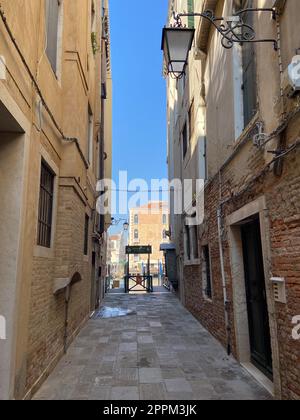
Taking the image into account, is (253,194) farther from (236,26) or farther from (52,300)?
(52,300)

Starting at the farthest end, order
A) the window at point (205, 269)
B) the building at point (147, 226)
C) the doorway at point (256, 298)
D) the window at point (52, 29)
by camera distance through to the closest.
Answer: the building at point (147, 226)
the window at point (205, 269)
the window at point (52, 29)
the doorway at point (256, 298)

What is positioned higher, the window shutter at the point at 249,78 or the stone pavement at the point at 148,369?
the window shutter at the point at 249,78

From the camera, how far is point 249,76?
17.9 ft

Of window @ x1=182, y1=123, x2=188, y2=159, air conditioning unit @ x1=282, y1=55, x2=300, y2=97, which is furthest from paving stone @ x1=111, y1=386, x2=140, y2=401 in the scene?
window @ x1=182, y1=123, x2=188, y2=159

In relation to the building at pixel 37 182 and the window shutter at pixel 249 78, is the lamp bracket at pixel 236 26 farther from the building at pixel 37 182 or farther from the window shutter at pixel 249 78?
the building at pixel 37 182

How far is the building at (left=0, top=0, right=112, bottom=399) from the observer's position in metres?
3.61

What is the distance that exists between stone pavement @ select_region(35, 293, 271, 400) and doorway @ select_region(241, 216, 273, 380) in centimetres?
35

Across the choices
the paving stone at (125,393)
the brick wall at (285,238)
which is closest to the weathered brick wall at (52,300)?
the paving stone at (125,393)

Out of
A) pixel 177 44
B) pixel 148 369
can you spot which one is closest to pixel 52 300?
pixel 148 369

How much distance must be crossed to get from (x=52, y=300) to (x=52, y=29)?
14.5ft

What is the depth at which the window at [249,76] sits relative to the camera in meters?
5.23

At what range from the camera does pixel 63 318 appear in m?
6.48

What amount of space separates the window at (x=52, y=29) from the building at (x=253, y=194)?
3.03m
